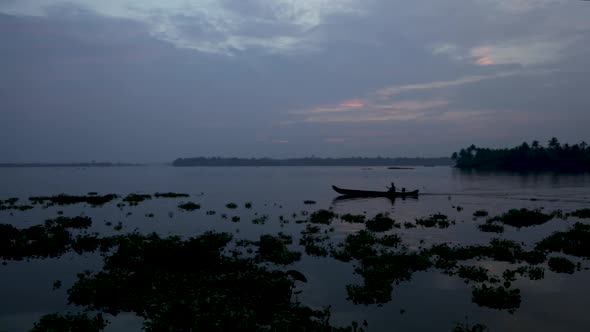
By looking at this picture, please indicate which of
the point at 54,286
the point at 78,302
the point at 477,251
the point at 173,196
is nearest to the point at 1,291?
the point at 54,286

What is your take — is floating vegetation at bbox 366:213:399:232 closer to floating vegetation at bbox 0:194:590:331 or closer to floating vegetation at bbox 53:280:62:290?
floating vegetation at bbox 0:194:590:331

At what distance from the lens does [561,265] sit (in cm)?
2175

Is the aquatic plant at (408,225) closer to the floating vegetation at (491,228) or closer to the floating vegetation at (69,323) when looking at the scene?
the floating vegetation at (491,228)

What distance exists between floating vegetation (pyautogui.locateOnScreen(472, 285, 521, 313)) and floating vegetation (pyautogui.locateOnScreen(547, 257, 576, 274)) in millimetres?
6006

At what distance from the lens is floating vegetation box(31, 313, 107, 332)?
46.1 ft

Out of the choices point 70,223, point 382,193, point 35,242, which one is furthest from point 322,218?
point 35,242

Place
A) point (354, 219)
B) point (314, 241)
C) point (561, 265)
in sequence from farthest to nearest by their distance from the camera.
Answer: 1. point (354, 219)
2. point (314, 241)
3. point (561, 265)

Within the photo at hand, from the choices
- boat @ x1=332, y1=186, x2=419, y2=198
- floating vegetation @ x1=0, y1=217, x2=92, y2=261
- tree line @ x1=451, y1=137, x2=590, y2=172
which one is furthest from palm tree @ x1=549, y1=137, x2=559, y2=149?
floating vegetation @ x1=0, y1=217, x2=92, y2=261

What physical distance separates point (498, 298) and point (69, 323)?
1773cm

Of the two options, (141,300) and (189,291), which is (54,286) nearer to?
(141,300)

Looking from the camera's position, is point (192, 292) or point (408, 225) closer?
point (192, 292)

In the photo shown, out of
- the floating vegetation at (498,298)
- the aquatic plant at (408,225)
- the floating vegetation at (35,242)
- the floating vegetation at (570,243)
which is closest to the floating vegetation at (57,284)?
the floating vegetation at (35,242)

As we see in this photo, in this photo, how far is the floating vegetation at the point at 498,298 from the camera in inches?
648

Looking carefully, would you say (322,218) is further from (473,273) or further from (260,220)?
(473,273)
